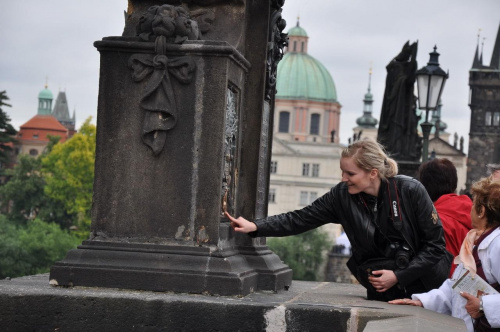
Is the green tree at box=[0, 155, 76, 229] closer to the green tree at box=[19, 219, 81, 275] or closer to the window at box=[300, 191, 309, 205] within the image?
the green tree at box=[19, 219, 81, 275]

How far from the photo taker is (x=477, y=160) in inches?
4070

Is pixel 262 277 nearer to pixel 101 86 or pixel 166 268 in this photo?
pixel 166 268

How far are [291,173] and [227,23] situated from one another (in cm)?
12144

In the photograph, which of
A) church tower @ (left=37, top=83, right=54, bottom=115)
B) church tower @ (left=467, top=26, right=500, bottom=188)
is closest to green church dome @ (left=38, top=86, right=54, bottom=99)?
church tower @ (left=37, top=83, right=54, bottom=115)

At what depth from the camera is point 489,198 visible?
621cm

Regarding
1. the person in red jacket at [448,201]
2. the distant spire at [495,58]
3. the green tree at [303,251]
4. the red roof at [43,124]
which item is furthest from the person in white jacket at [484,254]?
the red roof at [43,124]

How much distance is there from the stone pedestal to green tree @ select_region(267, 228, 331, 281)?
7629 centimetres

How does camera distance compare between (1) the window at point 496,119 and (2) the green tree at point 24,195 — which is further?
(1) the window at point 496,119

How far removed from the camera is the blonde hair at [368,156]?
22.7 feet

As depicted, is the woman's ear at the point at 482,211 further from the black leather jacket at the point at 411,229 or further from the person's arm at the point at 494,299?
the black leather jacket at the point at 411,229

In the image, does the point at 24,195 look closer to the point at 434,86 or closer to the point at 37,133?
the point at 37,133

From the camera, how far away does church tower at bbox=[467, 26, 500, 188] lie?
102562 millimetres

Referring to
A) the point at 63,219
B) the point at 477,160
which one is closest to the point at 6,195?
the point at 63,219

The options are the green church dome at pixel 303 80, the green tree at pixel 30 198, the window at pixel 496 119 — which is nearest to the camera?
the green tree at pixel 30 198
